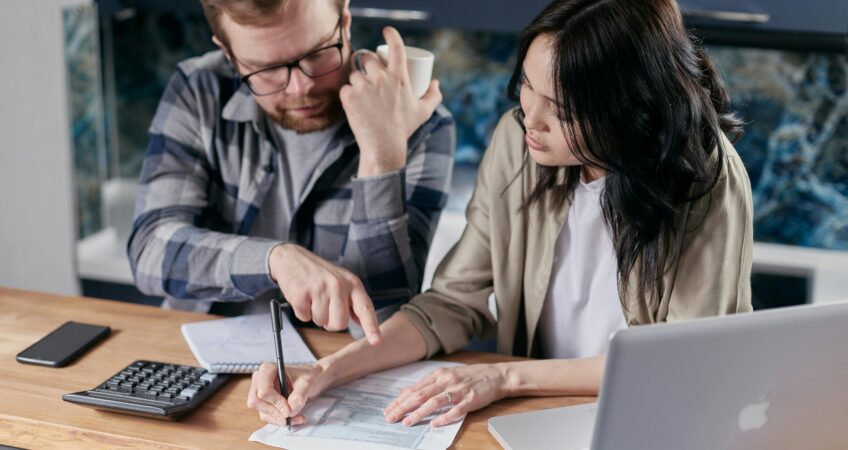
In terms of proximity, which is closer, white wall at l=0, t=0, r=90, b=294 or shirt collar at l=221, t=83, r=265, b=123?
shirt collar at l=221, t=83, r=265, b=123

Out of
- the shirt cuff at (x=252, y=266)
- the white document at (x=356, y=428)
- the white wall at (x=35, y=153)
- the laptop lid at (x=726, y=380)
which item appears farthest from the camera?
the white wall at (x=35, y=153)

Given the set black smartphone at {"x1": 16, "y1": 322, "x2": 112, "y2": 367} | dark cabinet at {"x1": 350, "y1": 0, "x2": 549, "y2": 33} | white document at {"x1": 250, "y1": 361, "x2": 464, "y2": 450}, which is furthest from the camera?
dark cabinet at {"x1": 350, "y1": 0, "x2": 549, "y2": 33}

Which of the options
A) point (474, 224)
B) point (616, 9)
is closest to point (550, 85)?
point (616, 9)

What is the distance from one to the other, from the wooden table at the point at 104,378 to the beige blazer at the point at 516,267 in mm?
109

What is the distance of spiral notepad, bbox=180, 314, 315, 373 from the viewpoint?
4.63 feet

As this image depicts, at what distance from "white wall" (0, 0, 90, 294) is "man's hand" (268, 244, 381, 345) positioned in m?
1.54

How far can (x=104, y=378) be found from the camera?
138 cm

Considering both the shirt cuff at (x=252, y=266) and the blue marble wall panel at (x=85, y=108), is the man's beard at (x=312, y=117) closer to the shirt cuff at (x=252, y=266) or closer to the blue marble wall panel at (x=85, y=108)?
the shirt cuff at (x=252, y=266)

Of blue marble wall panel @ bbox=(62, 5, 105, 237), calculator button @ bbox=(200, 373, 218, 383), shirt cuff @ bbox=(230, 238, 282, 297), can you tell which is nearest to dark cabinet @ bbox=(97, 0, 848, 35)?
blue marble wall panel @ bbox=(62, 5, 105, 237)

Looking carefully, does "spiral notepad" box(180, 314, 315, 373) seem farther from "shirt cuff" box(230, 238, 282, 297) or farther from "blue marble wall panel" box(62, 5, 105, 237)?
"blue marble wall panel" box(62, 5, 105, 237)

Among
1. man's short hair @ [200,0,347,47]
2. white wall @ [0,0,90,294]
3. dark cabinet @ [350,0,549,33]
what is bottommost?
white wall @ [0,0,90,294]

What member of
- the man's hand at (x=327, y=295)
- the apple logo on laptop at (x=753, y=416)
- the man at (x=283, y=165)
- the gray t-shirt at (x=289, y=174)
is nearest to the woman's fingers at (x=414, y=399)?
the man's hand at (x=327, y=295)

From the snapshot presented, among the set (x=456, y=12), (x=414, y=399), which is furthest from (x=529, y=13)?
(x=414, y=399)

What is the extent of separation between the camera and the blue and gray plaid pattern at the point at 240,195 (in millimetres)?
1697
